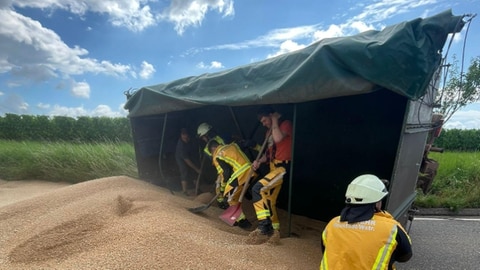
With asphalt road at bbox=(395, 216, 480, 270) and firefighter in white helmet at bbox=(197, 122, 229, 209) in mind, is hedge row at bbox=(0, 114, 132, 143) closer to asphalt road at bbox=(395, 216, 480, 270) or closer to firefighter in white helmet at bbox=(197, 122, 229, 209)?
firefighter in white helmet at bbox=(197, 122, 229, 209)

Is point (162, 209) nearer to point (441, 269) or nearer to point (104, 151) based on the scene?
point (441, 269)

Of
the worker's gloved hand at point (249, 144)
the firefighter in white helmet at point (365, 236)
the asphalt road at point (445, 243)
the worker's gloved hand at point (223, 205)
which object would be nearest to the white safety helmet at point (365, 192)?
the firefighter in white helmet at point (365, 236)

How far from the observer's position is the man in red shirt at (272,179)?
10.8 ft

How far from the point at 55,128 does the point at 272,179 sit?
→ 1631 centimetres

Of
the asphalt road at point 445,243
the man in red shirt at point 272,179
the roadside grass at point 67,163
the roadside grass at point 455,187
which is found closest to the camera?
the man in red shirt at point 272,179

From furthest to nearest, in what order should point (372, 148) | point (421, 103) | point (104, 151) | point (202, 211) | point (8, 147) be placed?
point (8, 147) < point (104, 151) < point (202, 211) < point (372, 148) < point (421, 103)

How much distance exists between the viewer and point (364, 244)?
180 cm

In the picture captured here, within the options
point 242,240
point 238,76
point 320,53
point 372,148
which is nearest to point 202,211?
point 242,240

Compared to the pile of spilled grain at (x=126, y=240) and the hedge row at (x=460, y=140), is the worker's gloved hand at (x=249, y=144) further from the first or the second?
the hedge row at (x=460, y=140)

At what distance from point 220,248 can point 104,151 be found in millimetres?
6692

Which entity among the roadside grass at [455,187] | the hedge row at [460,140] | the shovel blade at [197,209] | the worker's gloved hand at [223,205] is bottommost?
the hedge row at [460,140]

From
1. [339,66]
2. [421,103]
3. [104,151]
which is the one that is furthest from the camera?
[104,151]

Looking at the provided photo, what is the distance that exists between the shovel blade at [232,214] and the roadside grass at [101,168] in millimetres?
4109

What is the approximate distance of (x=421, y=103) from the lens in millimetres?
Result: 3111
